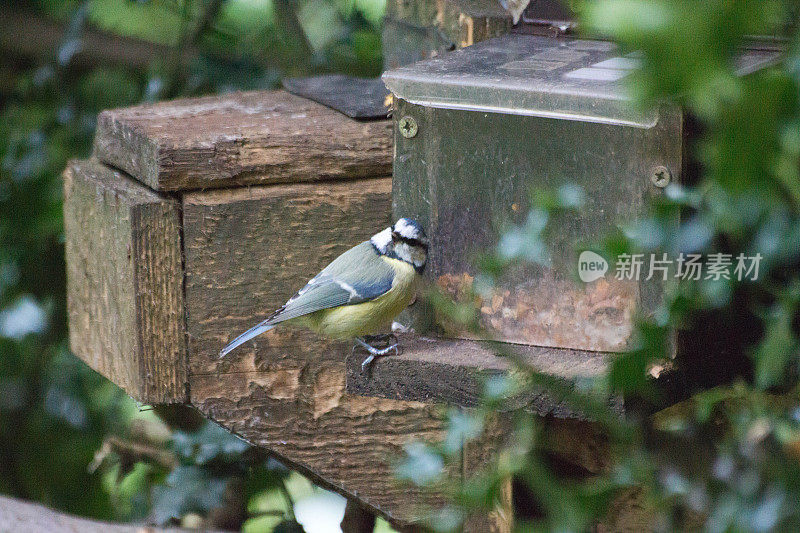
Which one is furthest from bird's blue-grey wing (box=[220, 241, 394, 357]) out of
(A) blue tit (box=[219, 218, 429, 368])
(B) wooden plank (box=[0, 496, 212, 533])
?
(B) wooden plank (box=[0, 496, 212, 533])

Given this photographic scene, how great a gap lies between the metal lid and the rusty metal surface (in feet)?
0.29

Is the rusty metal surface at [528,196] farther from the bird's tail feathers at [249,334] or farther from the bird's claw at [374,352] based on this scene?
the bird's tail feathers at [249,334]

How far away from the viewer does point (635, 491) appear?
6.44 feet

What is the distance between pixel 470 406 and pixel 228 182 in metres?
0.63

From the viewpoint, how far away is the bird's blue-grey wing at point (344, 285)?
1.83 metres

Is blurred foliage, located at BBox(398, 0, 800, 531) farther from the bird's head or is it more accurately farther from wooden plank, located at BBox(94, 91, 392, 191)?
wooden plank, located at BBox(94, 91, 392, 191)

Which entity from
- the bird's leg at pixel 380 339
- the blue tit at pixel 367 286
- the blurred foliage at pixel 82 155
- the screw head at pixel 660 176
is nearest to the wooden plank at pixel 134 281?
the blue tit at pixel 367 286

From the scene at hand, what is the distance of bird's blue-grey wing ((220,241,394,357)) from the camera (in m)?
1.83

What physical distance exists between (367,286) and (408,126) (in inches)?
11.4

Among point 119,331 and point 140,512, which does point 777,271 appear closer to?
point 119,331

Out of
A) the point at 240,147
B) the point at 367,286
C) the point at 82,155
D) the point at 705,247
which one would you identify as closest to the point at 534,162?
the point at 367,286

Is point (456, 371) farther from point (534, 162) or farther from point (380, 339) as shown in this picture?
point (534, 162)

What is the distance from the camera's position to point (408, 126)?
1819 mm

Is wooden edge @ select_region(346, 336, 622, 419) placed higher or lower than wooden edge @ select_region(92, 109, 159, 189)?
lower
